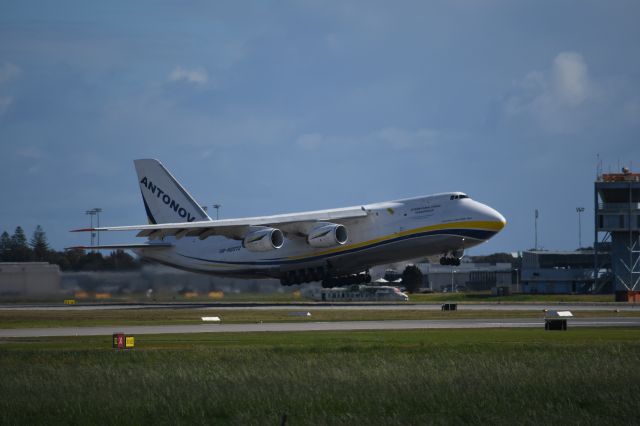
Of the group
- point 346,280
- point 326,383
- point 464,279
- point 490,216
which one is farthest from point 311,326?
point 464,279

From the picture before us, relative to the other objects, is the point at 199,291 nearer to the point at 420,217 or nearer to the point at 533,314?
the point at 420,217

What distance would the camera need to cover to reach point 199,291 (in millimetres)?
60781

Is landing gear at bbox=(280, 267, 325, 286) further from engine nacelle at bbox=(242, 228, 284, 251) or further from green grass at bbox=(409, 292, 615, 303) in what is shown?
green grass at bbox=(409, 292, 615, 303)

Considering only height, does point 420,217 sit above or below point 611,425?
above

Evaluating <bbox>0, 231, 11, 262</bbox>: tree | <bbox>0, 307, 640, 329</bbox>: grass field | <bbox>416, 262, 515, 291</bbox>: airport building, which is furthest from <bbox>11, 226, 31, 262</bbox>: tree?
<bbox>416, 262, 515, 291</bbox>: airport building

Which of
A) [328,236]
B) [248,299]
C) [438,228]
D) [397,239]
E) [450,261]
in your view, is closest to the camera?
[438,228]

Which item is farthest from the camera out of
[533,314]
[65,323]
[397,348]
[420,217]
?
[420,217]

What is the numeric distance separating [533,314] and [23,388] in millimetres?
31561

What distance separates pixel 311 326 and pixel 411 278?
5110 centimetres

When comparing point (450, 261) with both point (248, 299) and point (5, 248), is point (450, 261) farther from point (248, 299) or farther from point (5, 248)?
point (5, 248)

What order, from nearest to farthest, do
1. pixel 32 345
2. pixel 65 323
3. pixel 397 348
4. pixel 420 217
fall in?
pixel 397 348, pixel 32 345, pixel 65 323, pixel 420 217

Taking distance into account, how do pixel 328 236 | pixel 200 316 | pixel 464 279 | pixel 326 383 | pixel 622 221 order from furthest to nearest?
pixel 464 279
pixel 622 221
pixel 328 236
pixel 200 316
pixel 326 383

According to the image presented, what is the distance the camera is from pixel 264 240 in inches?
2323

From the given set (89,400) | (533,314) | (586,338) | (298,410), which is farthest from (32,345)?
(533,314)
